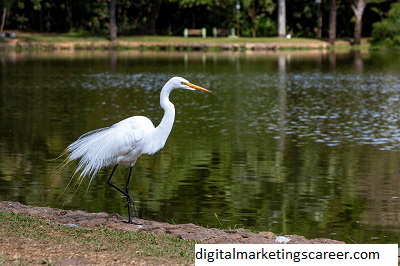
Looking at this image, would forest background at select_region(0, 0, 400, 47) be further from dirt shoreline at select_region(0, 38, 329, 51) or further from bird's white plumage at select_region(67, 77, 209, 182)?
bird's white plumage at select_region(67, 77, 209, 182)

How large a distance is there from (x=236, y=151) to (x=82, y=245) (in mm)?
8282

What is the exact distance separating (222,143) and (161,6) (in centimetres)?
5144

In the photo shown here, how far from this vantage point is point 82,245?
21.8 ft

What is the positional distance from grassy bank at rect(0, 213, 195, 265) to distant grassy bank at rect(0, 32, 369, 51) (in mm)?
49323

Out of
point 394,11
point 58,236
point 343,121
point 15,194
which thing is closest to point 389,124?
point 343,121

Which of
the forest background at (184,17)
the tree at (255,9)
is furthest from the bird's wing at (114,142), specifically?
the forest background at (184,17)

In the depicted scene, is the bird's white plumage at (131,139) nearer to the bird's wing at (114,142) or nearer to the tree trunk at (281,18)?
the bird's wing at (114,142)

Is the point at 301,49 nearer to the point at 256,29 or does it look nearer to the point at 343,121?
the point at 256,29

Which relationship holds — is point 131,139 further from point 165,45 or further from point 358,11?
point 358,11

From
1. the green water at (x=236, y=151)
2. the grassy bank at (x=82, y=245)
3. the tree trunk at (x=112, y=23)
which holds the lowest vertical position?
the green water at (x=236, y=151)

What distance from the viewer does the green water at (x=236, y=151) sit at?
9.86 m

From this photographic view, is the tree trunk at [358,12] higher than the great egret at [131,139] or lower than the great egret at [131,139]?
higher

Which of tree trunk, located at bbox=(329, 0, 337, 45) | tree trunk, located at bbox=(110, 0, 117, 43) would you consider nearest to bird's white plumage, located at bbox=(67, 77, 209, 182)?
tree trunk, located at bbox=(110, 0, 117, 43)

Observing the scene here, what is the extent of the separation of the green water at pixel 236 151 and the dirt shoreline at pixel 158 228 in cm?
102
